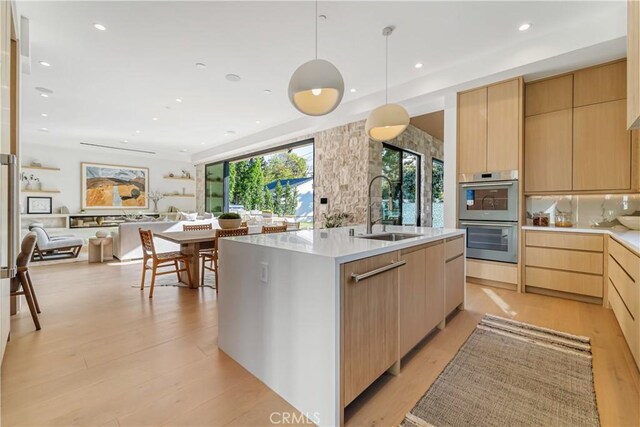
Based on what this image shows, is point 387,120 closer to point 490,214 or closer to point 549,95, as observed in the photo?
point 490,214

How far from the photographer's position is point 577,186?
3.37m

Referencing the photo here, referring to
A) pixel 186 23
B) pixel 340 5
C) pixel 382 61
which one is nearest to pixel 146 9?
pixel 186 23

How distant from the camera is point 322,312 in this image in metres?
1.38

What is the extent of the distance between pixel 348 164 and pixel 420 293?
3766mm

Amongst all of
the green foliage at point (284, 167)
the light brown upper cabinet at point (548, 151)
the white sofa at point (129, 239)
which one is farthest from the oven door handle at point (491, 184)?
the white sofa at point (129, 239)

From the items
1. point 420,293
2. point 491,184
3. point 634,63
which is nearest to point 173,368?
point 420,293

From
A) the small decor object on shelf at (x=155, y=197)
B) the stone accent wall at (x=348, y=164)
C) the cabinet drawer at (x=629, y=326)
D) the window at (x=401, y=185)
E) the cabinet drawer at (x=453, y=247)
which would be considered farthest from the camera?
the small decor object on shelf at (x=155, y=197)

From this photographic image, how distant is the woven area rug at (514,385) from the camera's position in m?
1.48

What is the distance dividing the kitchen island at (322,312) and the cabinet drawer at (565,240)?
2237mm

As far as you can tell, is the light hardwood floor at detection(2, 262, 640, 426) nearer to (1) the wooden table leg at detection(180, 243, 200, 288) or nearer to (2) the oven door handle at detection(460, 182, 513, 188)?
(1) the wooden table leg at detection(180, 243, 200, 288)

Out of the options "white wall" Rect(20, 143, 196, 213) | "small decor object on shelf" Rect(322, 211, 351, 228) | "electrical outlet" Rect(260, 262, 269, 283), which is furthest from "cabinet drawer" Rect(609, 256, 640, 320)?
"white wall" Rect(20, 143, 196, 213)

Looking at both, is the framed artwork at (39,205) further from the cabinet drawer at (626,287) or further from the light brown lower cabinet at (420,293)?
the cabinet drawer at (626,287)

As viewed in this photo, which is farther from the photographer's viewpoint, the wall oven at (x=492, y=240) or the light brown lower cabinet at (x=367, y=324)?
the wall oven at (x=492, y=240)

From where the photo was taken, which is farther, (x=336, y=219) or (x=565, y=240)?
(x=336, y=219)
